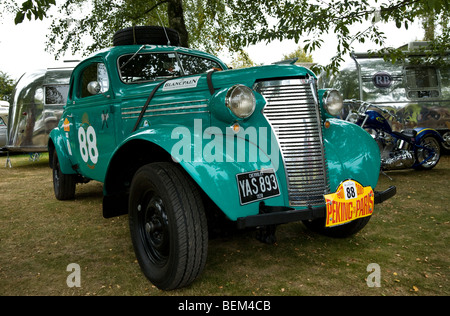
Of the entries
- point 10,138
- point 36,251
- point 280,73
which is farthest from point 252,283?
point 10,138

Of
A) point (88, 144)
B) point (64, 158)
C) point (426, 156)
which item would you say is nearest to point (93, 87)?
point (88, 144)

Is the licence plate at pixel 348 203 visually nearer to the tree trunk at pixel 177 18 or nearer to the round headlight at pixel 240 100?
the round headlight at pixel 240 100

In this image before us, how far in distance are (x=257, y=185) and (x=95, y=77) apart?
2.73 meters

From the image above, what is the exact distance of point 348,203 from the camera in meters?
2.45

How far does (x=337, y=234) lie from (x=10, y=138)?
9331mm

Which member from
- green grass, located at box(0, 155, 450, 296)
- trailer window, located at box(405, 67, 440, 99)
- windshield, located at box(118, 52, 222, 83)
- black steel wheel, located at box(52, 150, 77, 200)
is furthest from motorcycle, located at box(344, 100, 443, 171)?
black steel wheel, located at box(52, 150, 77, 200)

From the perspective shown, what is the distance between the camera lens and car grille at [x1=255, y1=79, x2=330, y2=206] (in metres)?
2.50

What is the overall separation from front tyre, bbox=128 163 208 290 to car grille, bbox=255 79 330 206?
0.72 m

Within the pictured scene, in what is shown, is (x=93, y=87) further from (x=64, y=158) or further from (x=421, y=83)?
(x=421, y=83)

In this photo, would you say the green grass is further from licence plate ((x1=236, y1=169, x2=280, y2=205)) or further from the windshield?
the windshield

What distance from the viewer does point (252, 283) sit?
8.35 ft

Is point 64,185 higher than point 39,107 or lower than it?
lower

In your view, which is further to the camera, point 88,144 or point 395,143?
point 395,143
